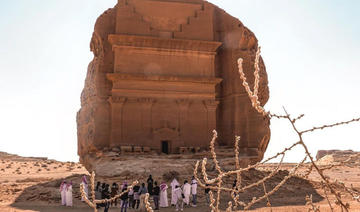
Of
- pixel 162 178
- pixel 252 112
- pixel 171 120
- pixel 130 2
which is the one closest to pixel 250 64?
pixel 252 112

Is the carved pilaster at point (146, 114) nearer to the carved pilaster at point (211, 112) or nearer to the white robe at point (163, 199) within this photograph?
the carved pilaster at point (211, 112)

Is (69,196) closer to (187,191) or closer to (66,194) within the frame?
(66,194)

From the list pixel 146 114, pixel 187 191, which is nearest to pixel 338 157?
pixel 146 114

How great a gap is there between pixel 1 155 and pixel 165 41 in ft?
152

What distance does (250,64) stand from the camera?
28.5 metres

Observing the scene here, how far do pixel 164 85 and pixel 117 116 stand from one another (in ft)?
14.1

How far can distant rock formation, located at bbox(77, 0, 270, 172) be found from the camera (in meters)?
26.4

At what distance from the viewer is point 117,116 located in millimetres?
26125

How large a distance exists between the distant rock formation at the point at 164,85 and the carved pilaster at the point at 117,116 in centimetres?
7

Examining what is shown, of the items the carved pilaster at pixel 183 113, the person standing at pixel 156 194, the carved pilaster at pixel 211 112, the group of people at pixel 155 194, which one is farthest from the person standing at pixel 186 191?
the carved pilaster at pixel 211 112

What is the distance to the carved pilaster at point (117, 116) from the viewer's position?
25.8m

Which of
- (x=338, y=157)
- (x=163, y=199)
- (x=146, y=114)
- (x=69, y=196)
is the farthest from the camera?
(x=338, y=157)

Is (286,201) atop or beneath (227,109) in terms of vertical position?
beneath

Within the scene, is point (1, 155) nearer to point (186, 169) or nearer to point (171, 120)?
point (171, 120)
